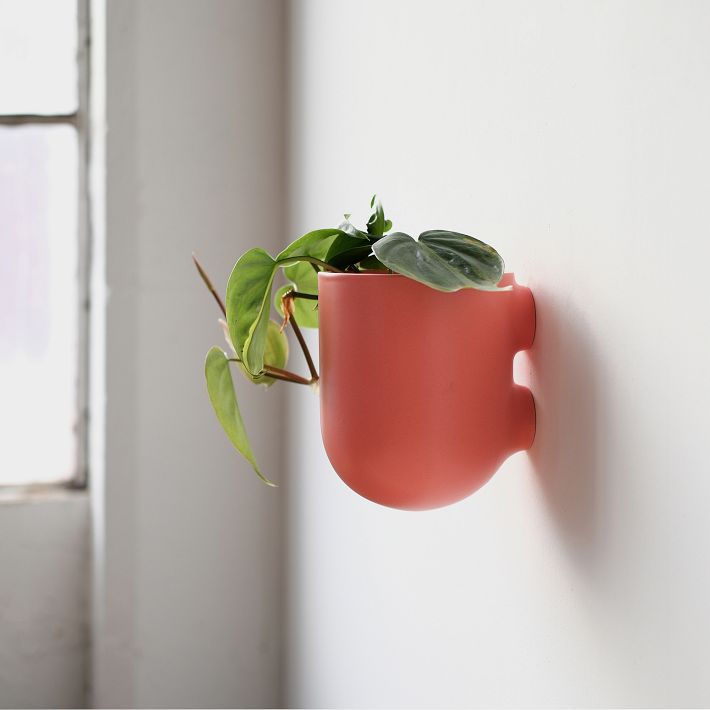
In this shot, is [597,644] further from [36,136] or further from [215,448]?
[36,136]

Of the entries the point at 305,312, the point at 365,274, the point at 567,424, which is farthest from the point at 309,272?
the point at 567,424

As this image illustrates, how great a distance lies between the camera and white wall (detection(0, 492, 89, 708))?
4.59 ft

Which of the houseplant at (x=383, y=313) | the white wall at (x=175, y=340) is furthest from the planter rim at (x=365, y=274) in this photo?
the white wall at (x=175, y=340)

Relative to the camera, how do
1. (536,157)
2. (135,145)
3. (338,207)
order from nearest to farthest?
1. (536,157)
2. (338,207)
3. (135,145)

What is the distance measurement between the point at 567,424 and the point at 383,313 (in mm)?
142

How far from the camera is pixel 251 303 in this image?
0.56 meters

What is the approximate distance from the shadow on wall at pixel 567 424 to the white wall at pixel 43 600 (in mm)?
1078

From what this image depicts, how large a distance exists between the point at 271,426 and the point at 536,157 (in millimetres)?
901

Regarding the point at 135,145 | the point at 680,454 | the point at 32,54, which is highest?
the point at 32,54

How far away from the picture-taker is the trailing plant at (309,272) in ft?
1.55

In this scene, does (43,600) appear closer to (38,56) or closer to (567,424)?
(38,56)

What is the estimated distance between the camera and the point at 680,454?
432mm

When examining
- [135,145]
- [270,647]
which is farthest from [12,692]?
[135,145]

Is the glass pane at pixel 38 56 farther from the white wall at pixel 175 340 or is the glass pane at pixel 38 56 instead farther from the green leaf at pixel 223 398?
the green leaf at pixel 223 398
